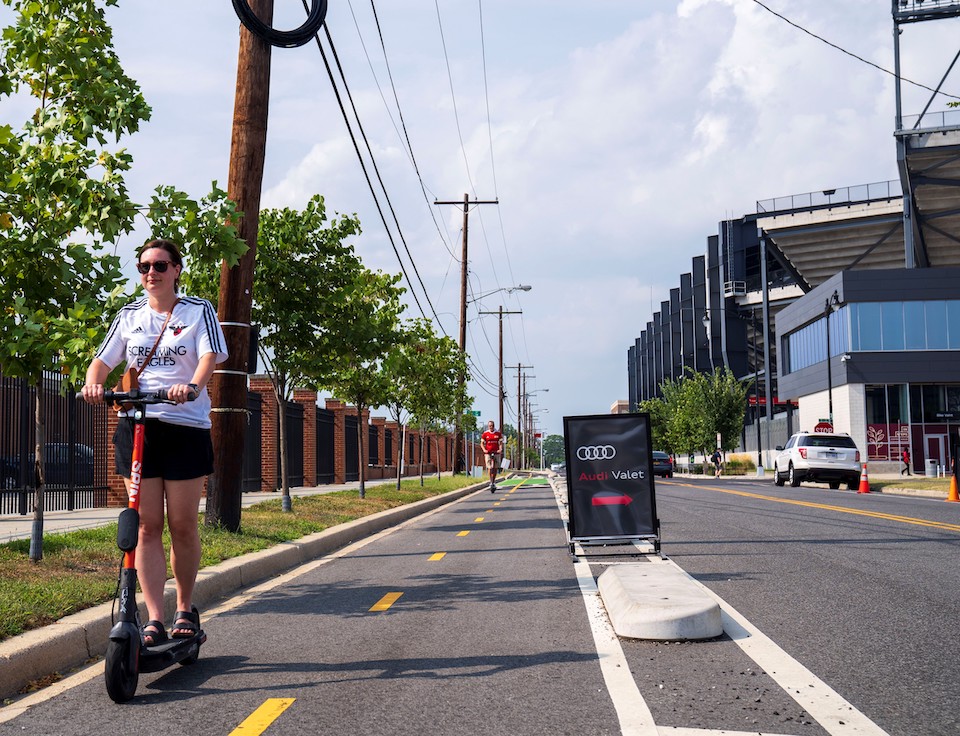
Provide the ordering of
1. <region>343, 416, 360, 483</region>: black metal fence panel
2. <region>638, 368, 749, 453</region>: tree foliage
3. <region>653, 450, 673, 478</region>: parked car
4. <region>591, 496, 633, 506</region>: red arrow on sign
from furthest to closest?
<region>638, 368, 749, 453</region>: tree foliage
<region>653, 450, 673, 478</region>: parked car
<region>343, 416, 360, 483</region>: black metal fence panel
<region>591, 496, 633, 506</region>: red arrow on sign

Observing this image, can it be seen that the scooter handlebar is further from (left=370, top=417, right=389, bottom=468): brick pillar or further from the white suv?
(left=370, top=417, right=389, bottom=468): brick pillar

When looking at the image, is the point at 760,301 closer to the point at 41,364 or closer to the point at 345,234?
the point at 345,234

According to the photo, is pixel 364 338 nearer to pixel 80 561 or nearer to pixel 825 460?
pixel 80 561

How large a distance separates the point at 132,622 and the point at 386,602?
3.27 metres

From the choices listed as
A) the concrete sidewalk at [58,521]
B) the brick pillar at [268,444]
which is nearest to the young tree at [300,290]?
the concrete sidewalk at [58,521]

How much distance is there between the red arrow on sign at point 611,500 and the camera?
10.2 m

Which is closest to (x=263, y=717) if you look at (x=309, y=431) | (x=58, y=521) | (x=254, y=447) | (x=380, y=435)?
(x=58, y=521)

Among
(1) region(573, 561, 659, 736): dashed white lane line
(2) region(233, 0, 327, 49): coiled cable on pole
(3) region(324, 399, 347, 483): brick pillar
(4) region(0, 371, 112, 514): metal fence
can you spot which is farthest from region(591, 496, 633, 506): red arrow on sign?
(3) region(324, 399, 347, 483): brick pillar

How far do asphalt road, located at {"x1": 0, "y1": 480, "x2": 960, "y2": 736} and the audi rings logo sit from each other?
1051 mm

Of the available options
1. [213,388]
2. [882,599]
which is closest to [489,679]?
[882,599]

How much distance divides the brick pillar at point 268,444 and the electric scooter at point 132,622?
20.4m

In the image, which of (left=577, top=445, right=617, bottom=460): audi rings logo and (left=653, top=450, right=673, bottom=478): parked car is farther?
(left=653, top=450, right=673, bottom=478): parked car

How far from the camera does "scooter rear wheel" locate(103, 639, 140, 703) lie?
4.65 m

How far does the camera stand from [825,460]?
32.7 meters
